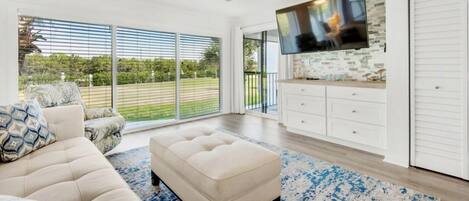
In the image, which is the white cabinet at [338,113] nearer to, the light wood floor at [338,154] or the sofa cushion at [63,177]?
the light wood floor at [338,154]

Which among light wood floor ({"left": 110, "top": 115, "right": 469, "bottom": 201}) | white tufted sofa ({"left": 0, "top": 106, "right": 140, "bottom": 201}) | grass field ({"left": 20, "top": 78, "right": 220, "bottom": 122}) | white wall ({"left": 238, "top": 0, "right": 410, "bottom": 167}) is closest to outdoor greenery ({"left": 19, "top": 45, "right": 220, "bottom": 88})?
grass field ({"left": 20, "top": 78, "right": 220, "bottom": 122})

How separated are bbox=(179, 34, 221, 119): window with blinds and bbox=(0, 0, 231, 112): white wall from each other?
0.52 feet

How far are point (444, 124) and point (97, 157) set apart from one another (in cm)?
281

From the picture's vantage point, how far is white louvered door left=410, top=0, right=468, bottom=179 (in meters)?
2.15

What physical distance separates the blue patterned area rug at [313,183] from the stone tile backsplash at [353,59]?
1552mm

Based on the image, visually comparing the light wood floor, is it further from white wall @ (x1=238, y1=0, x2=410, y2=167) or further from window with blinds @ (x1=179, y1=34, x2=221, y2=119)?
window with blinds @ (x1=179, y1=34, x2=221, y2=119)

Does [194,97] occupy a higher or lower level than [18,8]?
lower

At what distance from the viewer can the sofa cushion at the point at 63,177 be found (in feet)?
3.83

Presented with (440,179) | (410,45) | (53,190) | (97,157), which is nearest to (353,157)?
(440,179)

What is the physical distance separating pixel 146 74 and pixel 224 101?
5.96 ft

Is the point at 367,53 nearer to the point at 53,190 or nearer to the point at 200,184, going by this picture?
the point at 200,184

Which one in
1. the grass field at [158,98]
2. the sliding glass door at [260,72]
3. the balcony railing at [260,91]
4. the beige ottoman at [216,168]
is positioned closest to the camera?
the beige ottoman at [216,168]

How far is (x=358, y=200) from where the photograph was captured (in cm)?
188

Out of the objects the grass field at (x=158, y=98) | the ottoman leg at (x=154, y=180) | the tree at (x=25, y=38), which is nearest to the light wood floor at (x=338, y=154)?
the grass field at (x=158, y=98)
